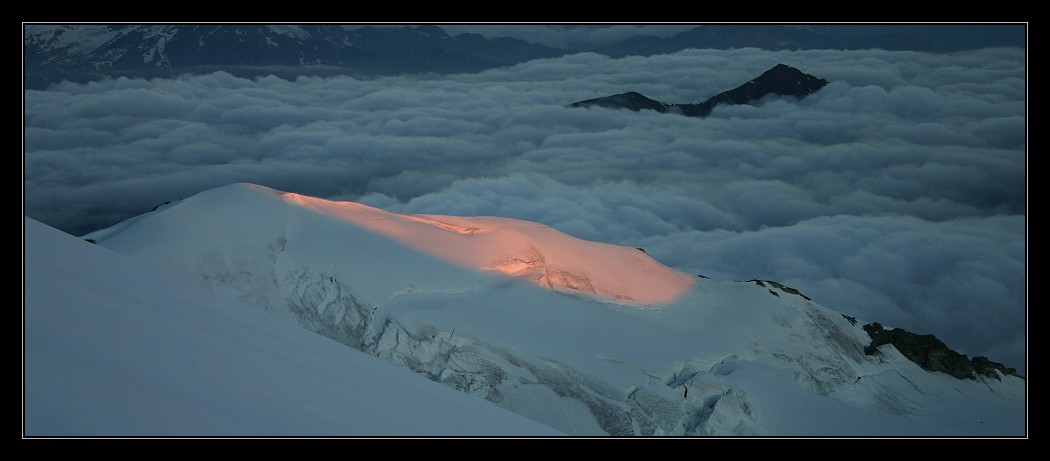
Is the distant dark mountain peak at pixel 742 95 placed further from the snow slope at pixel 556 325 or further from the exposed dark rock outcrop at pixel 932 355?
the snow slope at pixel 556 325

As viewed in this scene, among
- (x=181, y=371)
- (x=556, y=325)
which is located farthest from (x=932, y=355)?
(x=181, y=371)

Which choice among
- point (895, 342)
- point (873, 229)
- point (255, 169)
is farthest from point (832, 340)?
point (255, 169)

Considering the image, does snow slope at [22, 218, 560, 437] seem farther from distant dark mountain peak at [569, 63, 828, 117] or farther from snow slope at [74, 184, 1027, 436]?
distant dark mountain peak at [569, 63, 828, 117]

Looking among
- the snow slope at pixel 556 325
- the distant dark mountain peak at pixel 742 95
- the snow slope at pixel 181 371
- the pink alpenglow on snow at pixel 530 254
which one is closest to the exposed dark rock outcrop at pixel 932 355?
the snow slope at pixel 556 325

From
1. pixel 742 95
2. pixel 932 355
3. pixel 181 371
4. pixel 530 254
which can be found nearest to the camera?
pixel 181 371

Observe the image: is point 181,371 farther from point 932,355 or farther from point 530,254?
point 932,355

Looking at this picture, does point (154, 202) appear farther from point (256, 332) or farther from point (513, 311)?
point (256, 332)

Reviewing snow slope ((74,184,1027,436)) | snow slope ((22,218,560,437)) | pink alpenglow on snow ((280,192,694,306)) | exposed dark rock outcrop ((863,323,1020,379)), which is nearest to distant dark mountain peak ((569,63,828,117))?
pink alpenglow on snow ((280,192,694,306))
